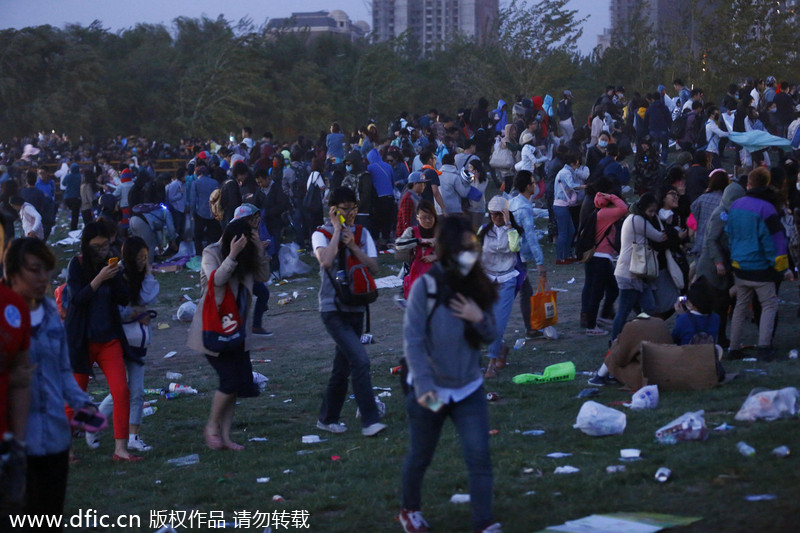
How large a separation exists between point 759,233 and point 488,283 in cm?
455

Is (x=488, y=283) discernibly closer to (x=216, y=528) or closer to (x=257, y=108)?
(x=216, y=528)

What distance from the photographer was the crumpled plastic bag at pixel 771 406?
6621 millimetres

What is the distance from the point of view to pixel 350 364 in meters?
7.37

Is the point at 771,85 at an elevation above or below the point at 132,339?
above

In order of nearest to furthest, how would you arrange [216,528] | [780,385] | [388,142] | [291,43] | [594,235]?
1. [216,528]
2. [780,385]
3. [594,235]
4. [388,142]
5. [291,43]

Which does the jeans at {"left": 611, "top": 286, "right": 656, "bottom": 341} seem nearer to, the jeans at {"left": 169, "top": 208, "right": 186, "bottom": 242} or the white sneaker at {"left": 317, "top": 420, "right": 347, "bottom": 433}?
the white sneaker at {"left": 317, "top": 420, "right": 347, "bottom": 433}

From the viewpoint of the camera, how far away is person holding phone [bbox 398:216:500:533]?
478 cm

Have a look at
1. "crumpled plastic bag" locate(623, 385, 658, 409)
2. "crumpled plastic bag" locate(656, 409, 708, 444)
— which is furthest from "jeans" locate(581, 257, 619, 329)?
"crumpled plastic bag" locate(656, 409, 708, 444)

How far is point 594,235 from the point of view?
10.7 metres

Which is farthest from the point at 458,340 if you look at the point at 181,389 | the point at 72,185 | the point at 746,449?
the point at 72,185

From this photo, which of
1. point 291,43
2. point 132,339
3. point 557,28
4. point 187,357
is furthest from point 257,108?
point 132,339

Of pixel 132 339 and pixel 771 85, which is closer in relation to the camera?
pixel 132 339

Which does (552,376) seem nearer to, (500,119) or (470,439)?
(470,439)

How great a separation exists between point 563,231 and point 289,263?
470 cm
